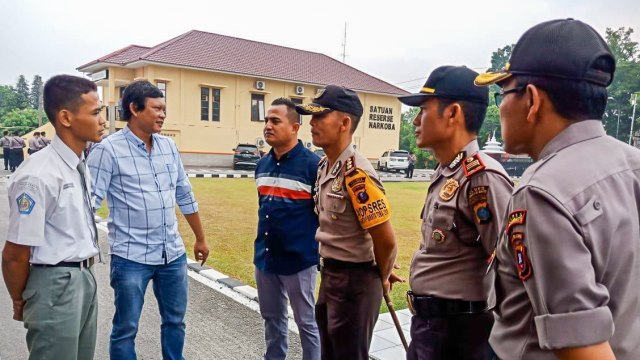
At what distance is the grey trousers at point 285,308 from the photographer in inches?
115

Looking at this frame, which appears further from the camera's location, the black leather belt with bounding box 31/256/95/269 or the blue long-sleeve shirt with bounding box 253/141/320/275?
the blue long-sleeve shirt with bounding box 253/141/320/275

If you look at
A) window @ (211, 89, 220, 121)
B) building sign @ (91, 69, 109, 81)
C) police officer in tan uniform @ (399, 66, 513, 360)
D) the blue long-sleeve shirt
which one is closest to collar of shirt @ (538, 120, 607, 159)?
police officer in tan uniform @ (399, 66, 513, 360)

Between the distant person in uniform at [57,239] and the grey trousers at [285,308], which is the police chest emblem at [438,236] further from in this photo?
the distant person in uniform at [57,239]

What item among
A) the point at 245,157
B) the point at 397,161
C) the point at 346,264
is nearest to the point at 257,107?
the point at 245,157

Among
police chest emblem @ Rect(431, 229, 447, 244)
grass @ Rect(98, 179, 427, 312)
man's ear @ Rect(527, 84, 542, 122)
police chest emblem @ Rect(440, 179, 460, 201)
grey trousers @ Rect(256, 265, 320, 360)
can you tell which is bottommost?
grass @ Rect(98, 179, 427, 312)

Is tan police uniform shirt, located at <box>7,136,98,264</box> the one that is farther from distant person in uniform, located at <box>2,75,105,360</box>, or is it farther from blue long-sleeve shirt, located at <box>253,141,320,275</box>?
blue long-sleeve shirt, located at <box>253,141,320,275</box>

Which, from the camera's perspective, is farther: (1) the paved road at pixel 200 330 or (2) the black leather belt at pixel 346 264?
(1) the paved road at pixel 200 330

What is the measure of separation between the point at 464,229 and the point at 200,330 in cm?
278

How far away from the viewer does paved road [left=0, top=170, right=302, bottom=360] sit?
3.34 meters

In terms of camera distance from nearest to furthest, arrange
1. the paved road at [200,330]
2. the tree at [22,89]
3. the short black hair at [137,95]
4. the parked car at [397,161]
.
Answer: the short black hair at [137,95] < the paved road at [200,330] < the parked car at [397,161] < the tree at [22,89]

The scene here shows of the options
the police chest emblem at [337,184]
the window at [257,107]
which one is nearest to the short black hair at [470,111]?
the police chest emblem at [337,184]

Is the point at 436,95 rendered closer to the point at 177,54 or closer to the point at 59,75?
the point at 59,75

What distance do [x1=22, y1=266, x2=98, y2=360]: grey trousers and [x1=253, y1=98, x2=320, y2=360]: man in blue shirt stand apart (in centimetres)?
118

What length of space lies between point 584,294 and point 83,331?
2290 mm
